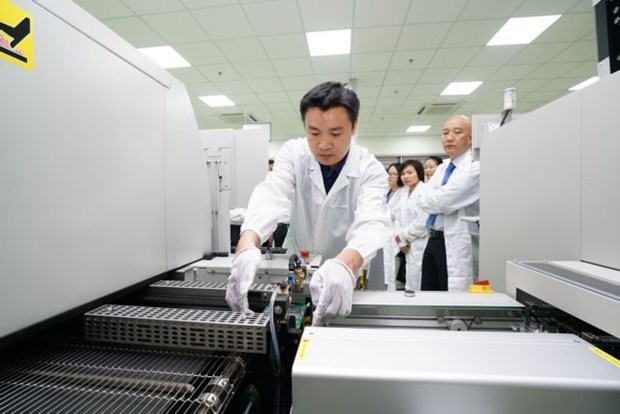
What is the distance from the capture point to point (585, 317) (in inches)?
21.1

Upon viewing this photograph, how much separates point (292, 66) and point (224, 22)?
1.22 m

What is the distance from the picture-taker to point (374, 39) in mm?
3451

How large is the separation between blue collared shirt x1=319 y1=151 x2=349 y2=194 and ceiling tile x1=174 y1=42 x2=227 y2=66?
3.03m

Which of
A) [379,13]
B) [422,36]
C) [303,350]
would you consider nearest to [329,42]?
[379,13]

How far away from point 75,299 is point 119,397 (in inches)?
10.4

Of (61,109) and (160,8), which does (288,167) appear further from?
(160,8)

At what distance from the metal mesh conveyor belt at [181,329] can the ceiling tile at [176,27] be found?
330 cm

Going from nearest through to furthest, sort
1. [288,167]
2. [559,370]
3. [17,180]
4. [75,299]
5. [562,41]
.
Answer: [559,370] → [17,180] → [75,299] → [288,167] → [562,41]

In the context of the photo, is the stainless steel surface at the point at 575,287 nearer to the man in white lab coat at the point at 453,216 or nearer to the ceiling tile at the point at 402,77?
the man in white lab coat at the point at 453,216

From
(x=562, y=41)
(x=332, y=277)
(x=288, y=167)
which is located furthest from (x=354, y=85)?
(x=332, y=277)

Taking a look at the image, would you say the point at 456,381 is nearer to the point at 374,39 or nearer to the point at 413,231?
the point at 413,231

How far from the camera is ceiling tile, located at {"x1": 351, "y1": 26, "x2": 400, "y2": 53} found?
328 cm

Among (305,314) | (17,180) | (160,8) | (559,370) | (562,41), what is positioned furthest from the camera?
(562,41)

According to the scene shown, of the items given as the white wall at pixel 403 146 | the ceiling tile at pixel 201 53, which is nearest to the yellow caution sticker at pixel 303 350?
the ceiling tile at pixel 201 53
